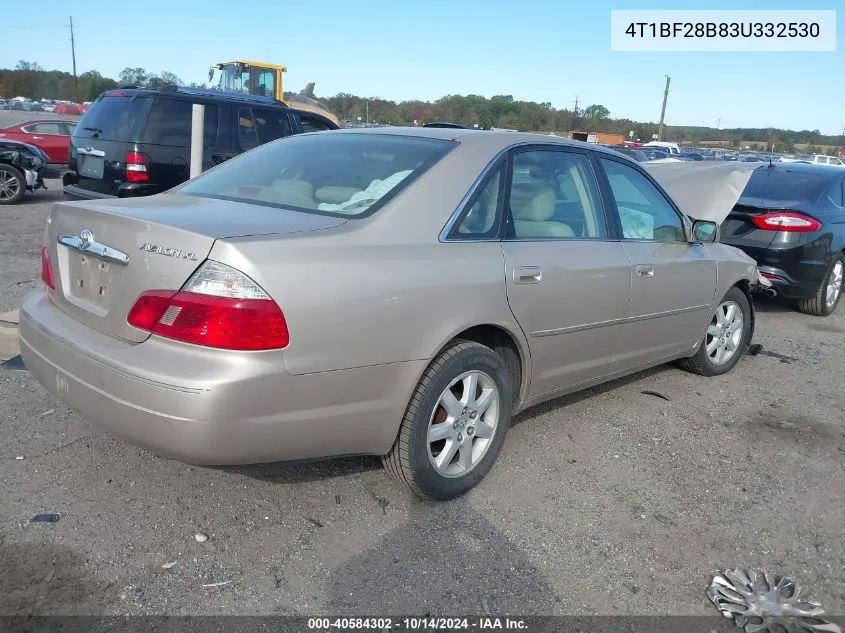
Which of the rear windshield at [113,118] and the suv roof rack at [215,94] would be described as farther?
the suv roof rack at [215,94]

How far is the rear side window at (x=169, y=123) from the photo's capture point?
778 cm

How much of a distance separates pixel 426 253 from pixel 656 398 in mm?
2498

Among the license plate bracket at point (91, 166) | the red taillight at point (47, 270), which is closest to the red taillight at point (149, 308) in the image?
the red taillight at point (47, 270)

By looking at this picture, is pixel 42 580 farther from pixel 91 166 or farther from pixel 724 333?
pixel 91 166

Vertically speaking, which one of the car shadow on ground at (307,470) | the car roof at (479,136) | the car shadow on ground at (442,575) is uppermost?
the car roof at (479,136)

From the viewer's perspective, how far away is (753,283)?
532 cm

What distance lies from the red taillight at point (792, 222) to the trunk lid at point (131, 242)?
224 inches

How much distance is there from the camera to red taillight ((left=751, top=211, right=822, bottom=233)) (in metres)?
6.93

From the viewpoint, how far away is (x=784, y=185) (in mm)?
7461

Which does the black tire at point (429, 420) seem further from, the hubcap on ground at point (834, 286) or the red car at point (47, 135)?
the red car at point (47, 135)

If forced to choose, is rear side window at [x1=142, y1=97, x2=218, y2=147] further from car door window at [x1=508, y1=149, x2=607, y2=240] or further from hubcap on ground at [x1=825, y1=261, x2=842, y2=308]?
hubcap on ground at [x1=825, y1=261, x2=842, y2=308]

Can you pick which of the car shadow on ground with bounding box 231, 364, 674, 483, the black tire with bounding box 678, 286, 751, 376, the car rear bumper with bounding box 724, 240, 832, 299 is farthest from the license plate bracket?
the car rear bumper with bounding box 724, 240, 832, 299

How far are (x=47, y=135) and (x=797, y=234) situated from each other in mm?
15798

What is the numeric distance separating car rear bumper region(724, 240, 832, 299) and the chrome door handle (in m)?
4.68
